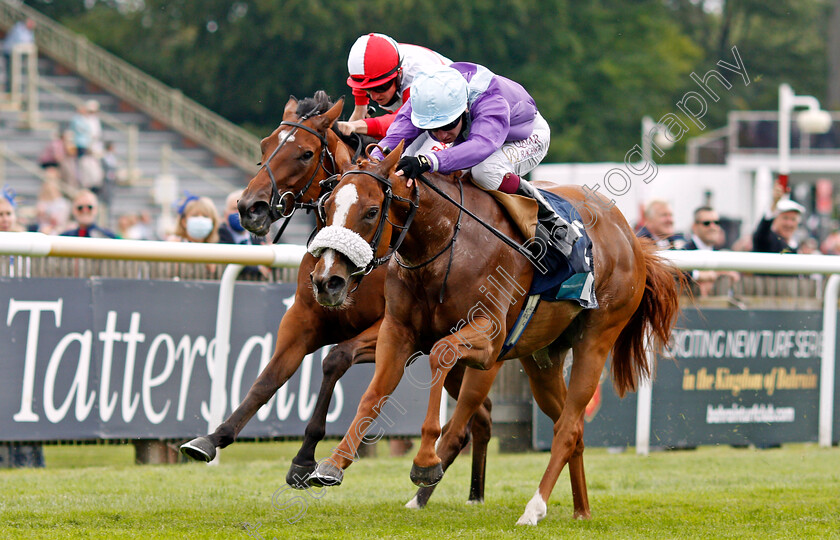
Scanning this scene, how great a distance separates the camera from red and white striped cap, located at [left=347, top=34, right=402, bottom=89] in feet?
16.4

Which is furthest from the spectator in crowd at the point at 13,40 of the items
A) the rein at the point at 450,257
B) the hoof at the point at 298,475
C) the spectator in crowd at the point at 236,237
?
the rein at the point at 450,257

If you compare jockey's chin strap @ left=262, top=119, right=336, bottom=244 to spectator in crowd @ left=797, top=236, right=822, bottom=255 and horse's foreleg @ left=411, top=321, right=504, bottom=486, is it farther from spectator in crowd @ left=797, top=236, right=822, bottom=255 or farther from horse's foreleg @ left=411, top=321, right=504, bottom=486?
spectator in crowd @ left=797, top=236, right=822, bottom=255

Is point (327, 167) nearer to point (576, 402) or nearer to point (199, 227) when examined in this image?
point (576, 402)

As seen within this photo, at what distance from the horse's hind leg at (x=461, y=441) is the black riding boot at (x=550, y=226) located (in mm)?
700

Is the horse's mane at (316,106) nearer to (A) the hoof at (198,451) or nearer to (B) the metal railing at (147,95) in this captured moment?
(A) the hoof at (198,451)

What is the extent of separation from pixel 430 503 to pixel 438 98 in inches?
87.1

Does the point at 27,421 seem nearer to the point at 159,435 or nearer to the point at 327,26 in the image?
the point at 159,435

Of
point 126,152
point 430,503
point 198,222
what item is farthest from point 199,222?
point 126,152

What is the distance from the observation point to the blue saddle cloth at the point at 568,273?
5.10 m

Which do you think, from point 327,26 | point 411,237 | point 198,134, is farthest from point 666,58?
point 411,237

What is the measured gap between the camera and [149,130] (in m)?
19.9

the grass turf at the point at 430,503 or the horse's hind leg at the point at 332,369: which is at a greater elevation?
the horse's hind leg at the point at 332,369

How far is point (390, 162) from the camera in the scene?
4.37 metres

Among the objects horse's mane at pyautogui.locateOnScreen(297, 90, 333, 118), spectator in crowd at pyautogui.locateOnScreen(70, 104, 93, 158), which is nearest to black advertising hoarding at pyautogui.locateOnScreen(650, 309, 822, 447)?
horse's mane at pyautogui.locateOnScreen(297, 90, 333, 118)
